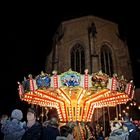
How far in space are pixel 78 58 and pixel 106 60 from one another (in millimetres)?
3328

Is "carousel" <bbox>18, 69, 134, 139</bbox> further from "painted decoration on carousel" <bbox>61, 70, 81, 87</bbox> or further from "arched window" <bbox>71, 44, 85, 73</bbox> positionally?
"arched window" <bbox>71, 44, 85, 73</bbox>

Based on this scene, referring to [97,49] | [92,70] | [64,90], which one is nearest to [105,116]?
[92,70]

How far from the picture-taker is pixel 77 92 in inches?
609

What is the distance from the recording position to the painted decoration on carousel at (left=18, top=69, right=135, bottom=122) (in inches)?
557

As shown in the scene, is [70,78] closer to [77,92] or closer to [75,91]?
[75,91]

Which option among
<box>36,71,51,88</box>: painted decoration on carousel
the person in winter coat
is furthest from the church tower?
the person in winter coat

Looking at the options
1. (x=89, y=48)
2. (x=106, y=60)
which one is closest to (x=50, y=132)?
(x=89, y=48)

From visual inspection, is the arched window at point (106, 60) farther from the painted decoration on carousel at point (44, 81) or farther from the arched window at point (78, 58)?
the painted decoration on carousel at point (44, 81)

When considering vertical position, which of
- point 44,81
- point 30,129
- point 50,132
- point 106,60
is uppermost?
point 106,60

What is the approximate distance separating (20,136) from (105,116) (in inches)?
780

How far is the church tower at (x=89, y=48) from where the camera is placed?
95.8ft

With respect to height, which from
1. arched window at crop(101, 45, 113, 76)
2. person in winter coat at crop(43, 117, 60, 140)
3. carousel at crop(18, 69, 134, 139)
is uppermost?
arched window at crop(101, 45, 113, 76)

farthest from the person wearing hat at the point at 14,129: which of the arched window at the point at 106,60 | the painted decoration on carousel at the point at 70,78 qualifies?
the arched window at the point at 106,60

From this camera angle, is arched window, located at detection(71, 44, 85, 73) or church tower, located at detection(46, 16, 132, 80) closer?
arched window, located at detection(71, 44, 85, 73)
